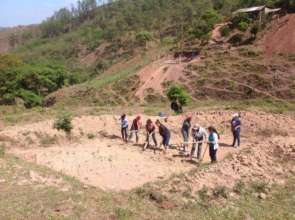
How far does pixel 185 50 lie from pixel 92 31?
2622 inches

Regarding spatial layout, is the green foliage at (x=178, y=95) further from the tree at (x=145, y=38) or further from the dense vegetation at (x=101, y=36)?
the tree at (x=145, y=38)

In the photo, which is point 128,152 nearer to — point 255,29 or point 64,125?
point 64,125

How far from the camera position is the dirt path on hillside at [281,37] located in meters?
32.9

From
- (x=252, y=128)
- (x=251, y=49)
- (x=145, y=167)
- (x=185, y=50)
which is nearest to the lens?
(x=145, y=167)

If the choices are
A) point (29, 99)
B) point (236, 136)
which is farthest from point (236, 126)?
point (29, 99)

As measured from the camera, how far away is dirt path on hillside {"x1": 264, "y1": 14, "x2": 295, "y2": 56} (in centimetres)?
3294

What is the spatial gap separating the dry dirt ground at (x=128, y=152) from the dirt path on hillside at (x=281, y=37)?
1466 cm

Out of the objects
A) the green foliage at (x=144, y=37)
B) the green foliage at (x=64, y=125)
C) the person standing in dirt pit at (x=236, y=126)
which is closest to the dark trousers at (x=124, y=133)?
the green foliage at (x=64, y=125)

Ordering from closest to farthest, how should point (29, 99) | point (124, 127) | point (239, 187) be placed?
point (239, 187) < point (124, 127) < point (29, 99)

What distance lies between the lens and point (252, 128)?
62.1ft

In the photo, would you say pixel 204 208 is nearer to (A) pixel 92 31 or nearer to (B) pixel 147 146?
(B) pixel 147 146

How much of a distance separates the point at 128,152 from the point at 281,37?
76.5 feet

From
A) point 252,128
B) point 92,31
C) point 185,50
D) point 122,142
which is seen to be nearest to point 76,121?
point 122,142

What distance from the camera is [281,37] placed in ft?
113
